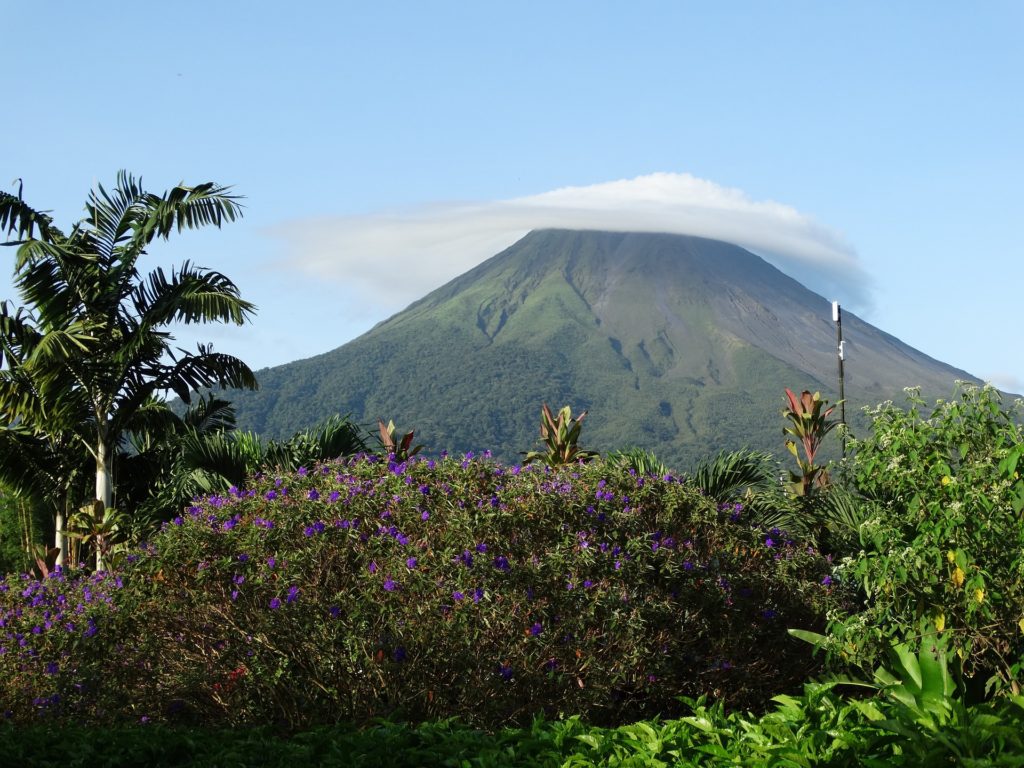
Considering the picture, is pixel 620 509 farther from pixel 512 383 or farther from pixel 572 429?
pixel 512 383

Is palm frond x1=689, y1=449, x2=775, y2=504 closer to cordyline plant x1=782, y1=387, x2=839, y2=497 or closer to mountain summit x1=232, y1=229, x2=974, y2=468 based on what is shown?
cordyline plant x1=782, y1=387, x2=839, y2=497

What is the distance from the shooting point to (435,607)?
258 inches

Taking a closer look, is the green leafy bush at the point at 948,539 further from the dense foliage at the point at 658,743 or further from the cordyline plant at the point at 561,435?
the cordyline plant at the point at 561,435

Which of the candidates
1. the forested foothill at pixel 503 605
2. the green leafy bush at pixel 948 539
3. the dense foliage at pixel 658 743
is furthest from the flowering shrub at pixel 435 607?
the dense foliage at pixel 658 743

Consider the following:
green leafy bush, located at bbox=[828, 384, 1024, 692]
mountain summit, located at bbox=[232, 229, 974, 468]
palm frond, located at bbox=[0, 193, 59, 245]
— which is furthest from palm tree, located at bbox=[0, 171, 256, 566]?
mountain summit, located at bbox=[232, 229, 974, 468]

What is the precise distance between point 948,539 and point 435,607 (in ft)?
9.74

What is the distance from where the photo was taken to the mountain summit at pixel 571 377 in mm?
140500

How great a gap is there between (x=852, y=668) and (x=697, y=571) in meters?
1.82

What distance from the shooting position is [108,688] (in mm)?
7562

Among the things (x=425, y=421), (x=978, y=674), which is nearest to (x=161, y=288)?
(x=978, y=674)

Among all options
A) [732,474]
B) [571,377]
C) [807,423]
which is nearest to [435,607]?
[732,474]

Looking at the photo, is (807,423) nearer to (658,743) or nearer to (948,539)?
(948,539)

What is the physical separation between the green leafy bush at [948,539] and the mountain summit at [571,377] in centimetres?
11267

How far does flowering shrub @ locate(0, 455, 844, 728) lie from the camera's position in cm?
657
